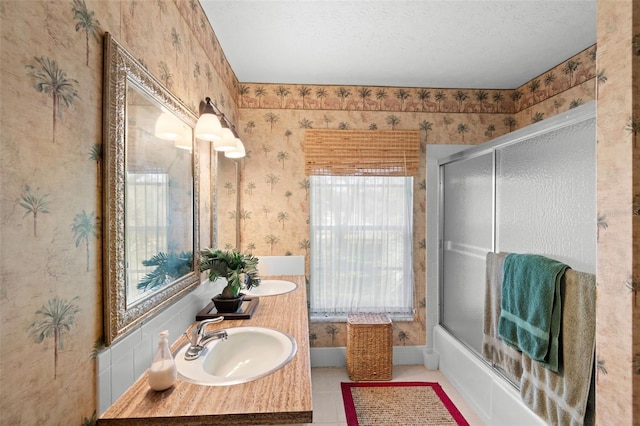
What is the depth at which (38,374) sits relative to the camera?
593 mm

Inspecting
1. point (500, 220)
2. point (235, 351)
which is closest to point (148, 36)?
point (235, 351)

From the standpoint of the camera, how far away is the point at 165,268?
1.12 m

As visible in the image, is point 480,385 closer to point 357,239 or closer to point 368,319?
point 368,319

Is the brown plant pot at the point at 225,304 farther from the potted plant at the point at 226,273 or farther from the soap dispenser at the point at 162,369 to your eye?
the soap dispenser at the point at 162,369

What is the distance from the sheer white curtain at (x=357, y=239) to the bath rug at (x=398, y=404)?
60 centimetres

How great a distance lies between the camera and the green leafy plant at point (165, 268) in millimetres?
999

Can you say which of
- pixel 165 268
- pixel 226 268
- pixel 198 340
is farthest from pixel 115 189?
pixel 226 268

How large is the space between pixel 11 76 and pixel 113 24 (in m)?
0.42

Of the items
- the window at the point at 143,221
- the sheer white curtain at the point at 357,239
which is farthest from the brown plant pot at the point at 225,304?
the sheer white curtain at the point at 357,239

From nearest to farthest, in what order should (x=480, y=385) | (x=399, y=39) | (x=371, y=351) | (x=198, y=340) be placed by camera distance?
(x=198, y=340)
(x=399, y=39)
(x=480, y=385)
(x=371, y=351)

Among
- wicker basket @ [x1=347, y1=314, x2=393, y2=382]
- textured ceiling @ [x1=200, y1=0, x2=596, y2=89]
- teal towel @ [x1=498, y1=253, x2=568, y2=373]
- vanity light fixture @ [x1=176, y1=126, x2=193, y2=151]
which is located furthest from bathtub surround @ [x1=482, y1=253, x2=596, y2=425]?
vanity light fixture @ [x1=176, y1=126, x2=193, y2=151]

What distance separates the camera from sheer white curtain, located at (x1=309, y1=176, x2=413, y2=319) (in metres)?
2.56

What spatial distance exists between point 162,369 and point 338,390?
5.76 ft

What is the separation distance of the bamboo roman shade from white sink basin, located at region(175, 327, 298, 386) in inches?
61.4
